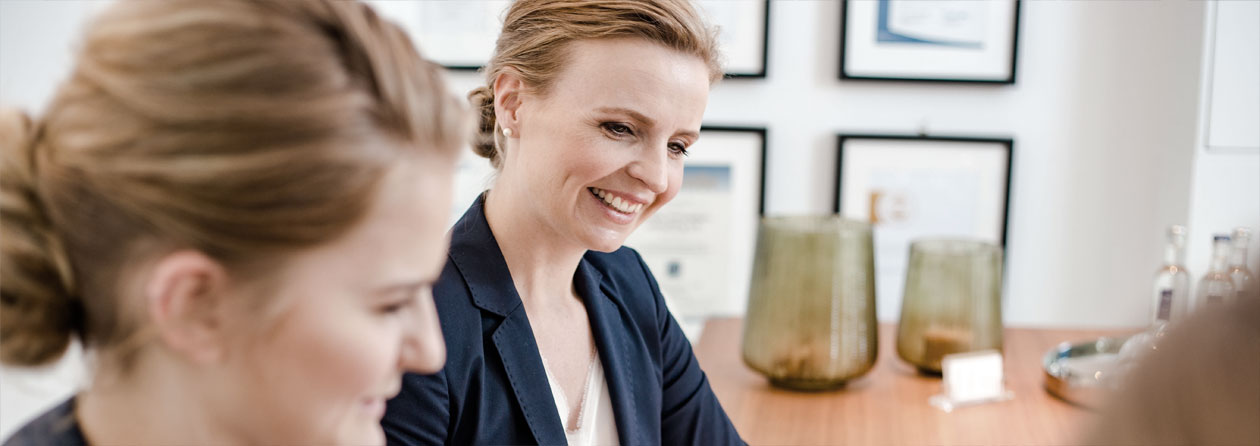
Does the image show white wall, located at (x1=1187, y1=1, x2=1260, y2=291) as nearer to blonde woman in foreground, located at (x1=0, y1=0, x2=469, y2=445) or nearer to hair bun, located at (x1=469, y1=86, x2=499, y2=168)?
hair bun, located at (x1=469, y1=86, x2=499, y2=168)

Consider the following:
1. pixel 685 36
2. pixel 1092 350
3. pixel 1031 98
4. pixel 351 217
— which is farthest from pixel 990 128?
pixel 351 217

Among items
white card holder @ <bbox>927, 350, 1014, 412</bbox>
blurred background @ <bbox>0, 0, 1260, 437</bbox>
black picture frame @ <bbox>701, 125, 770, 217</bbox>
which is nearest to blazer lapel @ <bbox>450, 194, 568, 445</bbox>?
white card holder @ <bbox>927, 350, 1014, 412</bbox>

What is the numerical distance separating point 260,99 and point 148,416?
23 centimetres

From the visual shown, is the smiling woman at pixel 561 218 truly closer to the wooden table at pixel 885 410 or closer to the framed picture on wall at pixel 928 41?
the wooden table at pixel 885 410

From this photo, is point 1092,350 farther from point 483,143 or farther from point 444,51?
point 444,51

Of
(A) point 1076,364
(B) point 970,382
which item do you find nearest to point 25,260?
(B) point 970,382

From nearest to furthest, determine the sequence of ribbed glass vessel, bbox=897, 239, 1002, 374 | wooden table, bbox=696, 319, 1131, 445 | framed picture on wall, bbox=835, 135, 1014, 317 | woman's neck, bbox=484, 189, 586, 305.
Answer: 1. woman's neck, bbox=484, 189, 586, 305
2. wooden table, bbox=696, 319, 1131, 445
3. ribbed glass vessel, bbox=897, 239, 1002, 374
4. framed picture on wall, bbox=835, 135, 1014, 317

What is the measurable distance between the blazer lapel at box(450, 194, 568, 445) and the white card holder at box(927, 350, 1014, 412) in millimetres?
725

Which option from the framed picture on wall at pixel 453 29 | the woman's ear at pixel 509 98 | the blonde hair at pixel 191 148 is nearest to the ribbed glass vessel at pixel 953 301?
the woman's ear at pixel 509 98

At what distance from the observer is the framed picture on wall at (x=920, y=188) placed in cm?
209

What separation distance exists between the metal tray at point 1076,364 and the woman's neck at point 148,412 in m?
1.24

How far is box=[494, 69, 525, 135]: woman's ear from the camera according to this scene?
1.13 meters

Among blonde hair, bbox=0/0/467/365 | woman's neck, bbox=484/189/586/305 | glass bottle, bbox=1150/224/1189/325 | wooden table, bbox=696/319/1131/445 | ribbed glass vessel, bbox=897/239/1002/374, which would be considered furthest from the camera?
glass bottle, bbox=1150/224/1189/325

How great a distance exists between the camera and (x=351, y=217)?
56 centimetres
